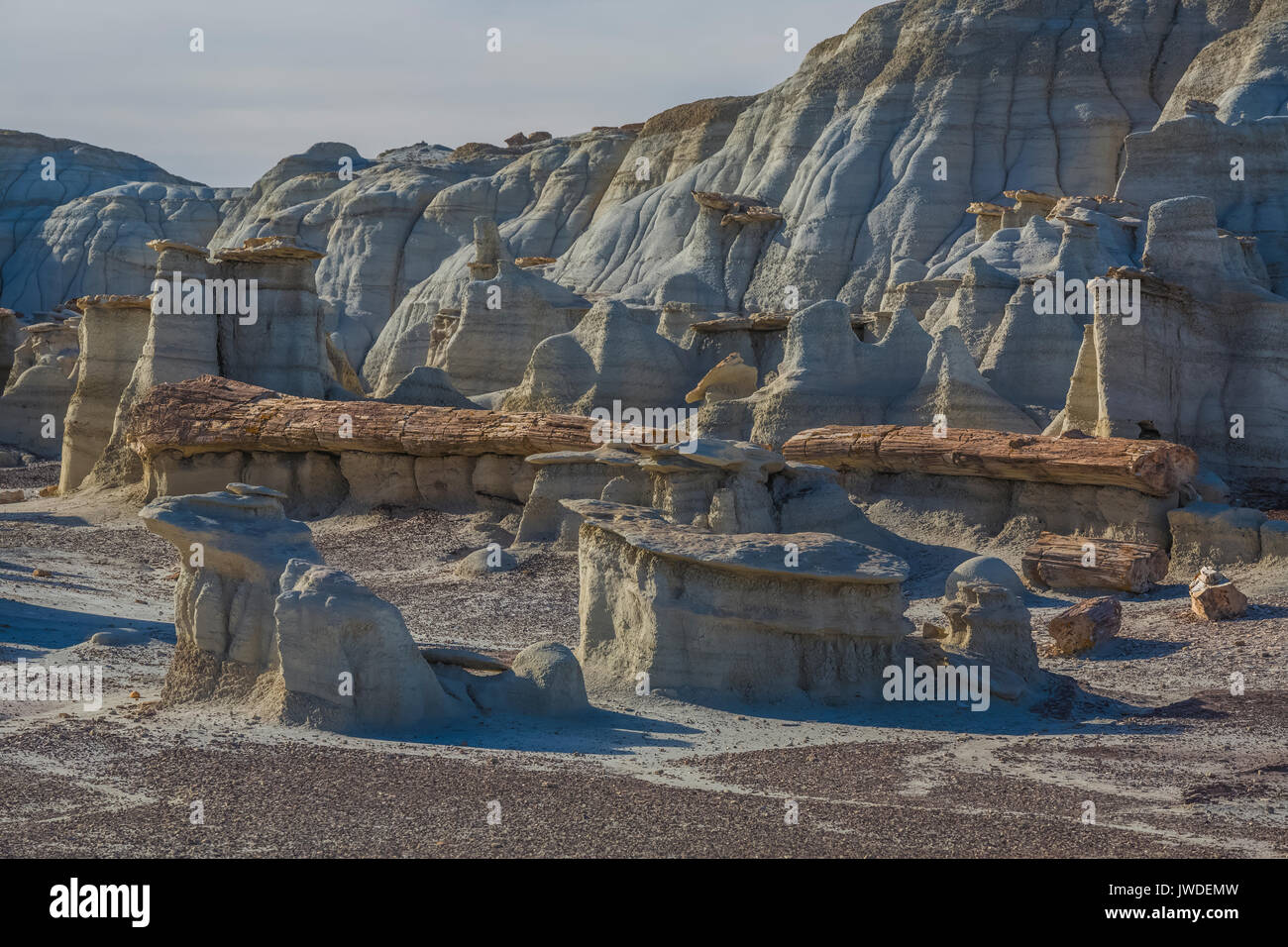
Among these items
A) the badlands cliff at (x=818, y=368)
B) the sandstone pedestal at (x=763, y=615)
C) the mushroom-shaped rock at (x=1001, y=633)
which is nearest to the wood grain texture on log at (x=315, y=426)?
the badlands cliff at (x=818, y=368)

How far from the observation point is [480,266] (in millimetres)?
39656

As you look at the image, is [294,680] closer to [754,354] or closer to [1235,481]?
[1235,481]

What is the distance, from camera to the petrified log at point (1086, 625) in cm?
1430

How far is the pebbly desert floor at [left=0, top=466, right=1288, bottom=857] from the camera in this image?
7.74m

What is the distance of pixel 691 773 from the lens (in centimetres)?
959

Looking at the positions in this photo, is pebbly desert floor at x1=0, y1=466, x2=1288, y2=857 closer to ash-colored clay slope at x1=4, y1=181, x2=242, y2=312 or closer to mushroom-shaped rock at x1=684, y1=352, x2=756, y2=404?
mushroom-shaped rock at x1=684, y1=352, x2=756, y2=404

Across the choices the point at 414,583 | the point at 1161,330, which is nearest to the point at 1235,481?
the point at 1161,330

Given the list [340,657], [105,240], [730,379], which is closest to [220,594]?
[340,657]

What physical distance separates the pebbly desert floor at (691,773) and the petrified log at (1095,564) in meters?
1.83

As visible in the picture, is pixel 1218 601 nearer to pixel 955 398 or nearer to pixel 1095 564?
pixel 1095 564

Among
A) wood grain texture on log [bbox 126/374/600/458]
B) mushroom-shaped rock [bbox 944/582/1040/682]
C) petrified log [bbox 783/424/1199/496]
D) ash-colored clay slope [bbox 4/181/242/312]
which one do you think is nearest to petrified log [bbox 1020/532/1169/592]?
petrified log [bbox 783/424/1199/496]

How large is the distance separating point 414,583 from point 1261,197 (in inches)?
894

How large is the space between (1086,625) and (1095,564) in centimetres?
262

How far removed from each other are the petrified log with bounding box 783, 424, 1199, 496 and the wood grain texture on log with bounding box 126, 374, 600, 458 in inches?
130
